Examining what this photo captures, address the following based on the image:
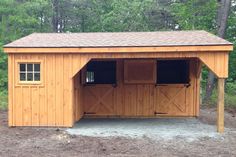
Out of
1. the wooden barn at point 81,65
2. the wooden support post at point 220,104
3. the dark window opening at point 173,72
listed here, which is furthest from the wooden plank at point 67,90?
the wooden support post at point 220,104

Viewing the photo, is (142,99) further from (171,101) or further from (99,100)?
(99,100)

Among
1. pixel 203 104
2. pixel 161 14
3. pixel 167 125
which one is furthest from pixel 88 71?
pixel 161 14

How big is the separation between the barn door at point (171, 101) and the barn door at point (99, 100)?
1640 mm

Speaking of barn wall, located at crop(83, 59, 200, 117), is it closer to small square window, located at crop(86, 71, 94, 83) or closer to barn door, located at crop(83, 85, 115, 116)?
barn door, located at crop(83, 85, 115, 116)

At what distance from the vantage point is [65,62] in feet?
37.0

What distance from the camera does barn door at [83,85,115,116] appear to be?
13828 millimetres

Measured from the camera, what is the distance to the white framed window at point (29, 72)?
11383 millimetres

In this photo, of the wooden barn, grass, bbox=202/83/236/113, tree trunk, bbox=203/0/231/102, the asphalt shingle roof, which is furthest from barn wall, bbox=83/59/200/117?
tree trunk, bbox=203/0/231/102

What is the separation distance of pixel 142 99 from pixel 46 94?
152 inches

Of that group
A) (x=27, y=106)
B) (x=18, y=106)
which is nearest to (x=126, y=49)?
(x=27, y=106)

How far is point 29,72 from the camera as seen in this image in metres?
11.4

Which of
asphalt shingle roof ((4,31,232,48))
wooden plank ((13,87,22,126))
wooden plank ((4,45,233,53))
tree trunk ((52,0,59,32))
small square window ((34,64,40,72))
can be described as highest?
tree trunk ((52,0,59,32))

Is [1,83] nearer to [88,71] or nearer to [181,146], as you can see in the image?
[88,71]

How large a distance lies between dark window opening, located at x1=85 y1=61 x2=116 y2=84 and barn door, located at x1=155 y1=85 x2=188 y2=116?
1709mm
